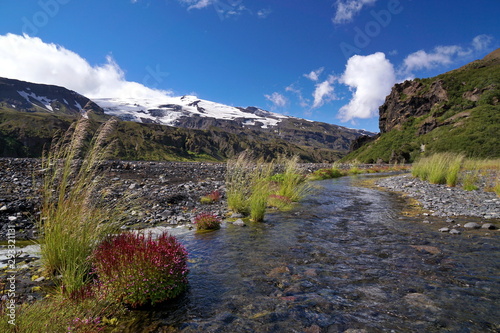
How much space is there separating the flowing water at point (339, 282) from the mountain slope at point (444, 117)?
1790 inches

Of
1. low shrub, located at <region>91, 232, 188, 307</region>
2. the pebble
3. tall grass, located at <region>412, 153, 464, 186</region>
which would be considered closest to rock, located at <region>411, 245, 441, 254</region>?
the pebble

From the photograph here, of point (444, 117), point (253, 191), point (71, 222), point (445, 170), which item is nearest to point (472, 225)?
point (253, 191)

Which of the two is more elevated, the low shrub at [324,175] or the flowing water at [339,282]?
the low shrub at [324,175]

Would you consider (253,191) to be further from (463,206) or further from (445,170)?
(445,170)

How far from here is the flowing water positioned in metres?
3.67

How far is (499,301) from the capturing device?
158 inches

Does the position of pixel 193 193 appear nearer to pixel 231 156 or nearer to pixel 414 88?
pixel 231 156

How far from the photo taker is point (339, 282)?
4898 mm

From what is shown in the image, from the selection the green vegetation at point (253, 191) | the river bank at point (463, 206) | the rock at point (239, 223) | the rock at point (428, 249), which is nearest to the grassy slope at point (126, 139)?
the green vegetation at point (253, 191)

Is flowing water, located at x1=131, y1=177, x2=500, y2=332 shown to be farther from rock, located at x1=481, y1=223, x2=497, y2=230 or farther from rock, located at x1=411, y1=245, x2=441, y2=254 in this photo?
rock, located at x1=481, y1=223, x2=497, y2=230

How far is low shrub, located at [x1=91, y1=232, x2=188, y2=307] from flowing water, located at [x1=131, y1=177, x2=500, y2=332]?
0.28 m

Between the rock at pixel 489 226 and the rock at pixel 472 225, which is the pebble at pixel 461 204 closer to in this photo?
the rock at pixel 472 225

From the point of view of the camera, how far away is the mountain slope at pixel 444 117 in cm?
4988

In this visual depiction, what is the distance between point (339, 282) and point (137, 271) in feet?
12.3
